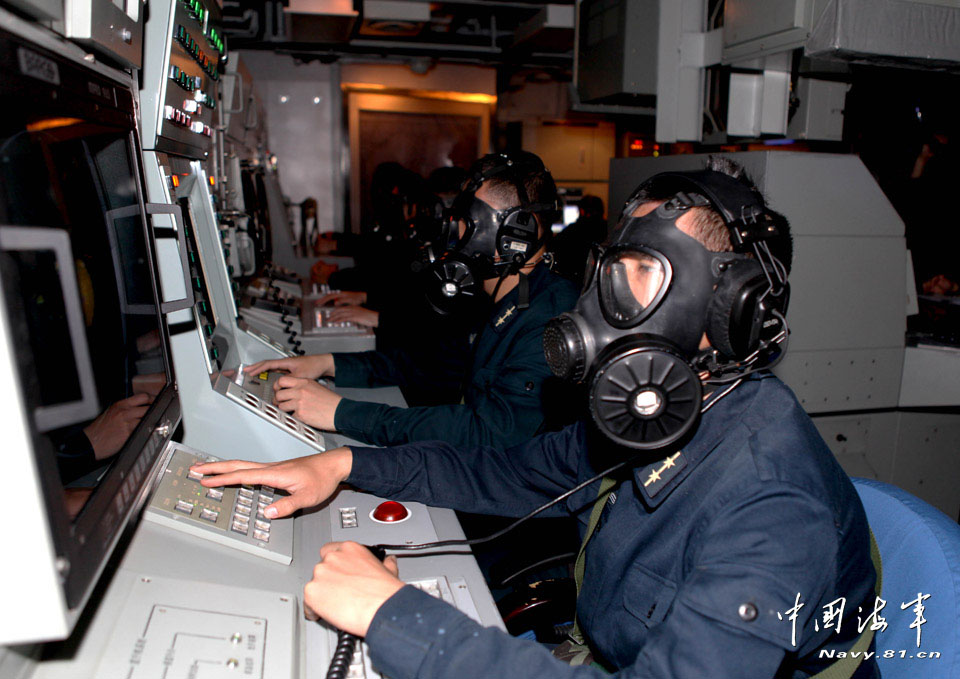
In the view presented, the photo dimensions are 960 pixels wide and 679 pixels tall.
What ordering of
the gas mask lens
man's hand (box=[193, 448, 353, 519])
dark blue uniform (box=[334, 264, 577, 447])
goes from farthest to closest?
dark blue uniform (box=[334, 264, 577, 447]) < man's hand (box=[193, 448, 353, 519]) < the gas mask lens

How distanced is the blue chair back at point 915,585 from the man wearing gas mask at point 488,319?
848 mm

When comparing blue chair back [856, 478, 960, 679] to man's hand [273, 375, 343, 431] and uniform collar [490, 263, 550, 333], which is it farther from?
man's hand [273, 375, 343, 431]

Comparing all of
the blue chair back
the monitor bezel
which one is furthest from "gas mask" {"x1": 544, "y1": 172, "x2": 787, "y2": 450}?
the monitor bezel

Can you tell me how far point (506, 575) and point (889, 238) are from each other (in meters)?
1.97

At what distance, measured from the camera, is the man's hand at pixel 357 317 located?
3.06m

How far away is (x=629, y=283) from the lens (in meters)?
0.96

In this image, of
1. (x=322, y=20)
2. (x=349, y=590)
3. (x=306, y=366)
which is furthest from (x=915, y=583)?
(x=322, y=20)

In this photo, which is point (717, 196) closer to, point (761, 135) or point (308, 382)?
point (308, 382)

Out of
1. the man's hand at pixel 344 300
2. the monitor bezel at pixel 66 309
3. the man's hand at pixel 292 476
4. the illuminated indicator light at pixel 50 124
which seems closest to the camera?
the monitor bezel at pixel 66 309

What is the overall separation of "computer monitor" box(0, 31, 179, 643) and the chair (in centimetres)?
100

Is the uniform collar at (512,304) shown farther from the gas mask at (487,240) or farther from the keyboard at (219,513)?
the keyboard at (219,513)

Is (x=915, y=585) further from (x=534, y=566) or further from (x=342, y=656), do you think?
(x=342, y=656)

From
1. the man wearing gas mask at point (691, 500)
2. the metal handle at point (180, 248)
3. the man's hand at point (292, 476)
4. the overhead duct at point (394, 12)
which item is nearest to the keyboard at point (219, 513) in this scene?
the man's hand at point (292, 476)

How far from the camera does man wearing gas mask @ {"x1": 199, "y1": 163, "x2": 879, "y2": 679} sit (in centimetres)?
77
